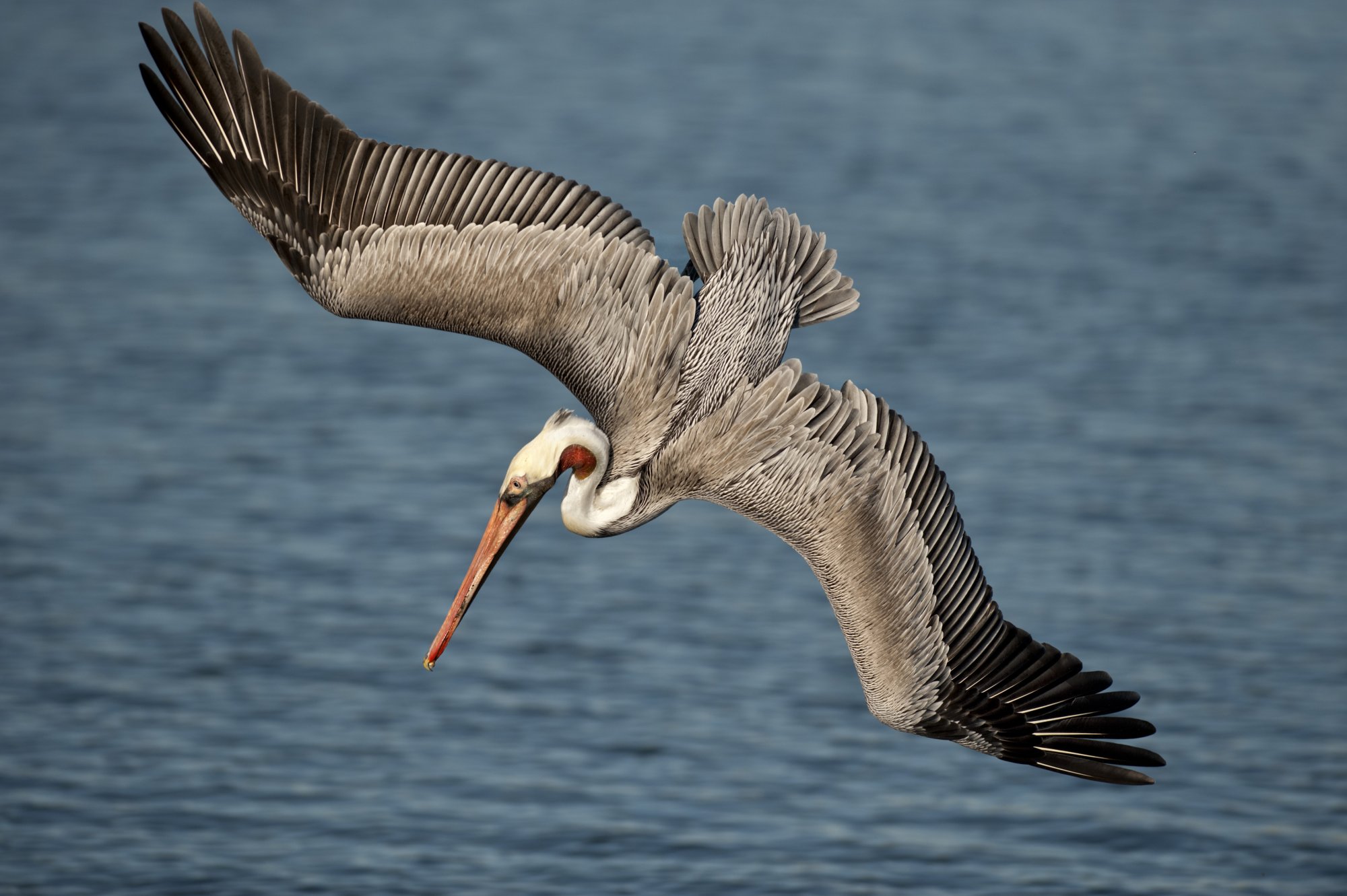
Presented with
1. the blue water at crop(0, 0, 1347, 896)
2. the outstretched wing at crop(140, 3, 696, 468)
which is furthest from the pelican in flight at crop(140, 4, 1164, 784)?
the blue water at crop(0, 0, 1347, 896)

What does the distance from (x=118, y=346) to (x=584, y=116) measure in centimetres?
803

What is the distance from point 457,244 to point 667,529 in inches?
396

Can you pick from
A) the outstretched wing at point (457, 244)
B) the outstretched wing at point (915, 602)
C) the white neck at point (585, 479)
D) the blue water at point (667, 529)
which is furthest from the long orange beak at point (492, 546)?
the blue water at point (667, 529)

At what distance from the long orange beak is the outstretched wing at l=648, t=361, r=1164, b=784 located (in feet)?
1.93

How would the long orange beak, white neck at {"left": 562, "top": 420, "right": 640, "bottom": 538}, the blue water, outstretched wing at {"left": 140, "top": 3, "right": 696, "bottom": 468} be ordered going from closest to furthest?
outstretched wing at {"left": 140, "top": 3, "right": 696, "bottom": 468}, white neck at {"left": 562, "top": 420, "right": 640, "bottom": 538}, the long orange beak, the blue water

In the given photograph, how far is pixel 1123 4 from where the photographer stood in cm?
3438

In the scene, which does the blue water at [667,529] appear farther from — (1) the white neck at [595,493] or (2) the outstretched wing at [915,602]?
(2) the outstretched wing at [915,602]

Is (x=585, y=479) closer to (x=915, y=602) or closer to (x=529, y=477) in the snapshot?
(x=529, y=477)

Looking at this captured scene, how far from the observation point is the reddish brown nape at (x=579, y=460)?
7.69 metres

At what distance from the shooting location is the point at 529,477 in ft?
25.9

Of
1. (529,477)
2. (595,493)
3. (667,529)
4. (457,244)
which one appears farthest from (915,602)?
(667,529)

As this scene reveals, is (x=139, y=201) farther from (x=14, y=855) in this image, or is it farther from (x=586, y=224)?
(x=586, y=224)

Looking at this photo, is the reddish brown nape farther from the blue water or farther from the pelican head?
the blue water

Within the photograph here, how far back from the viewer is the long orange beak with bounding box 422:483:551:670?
796cm
